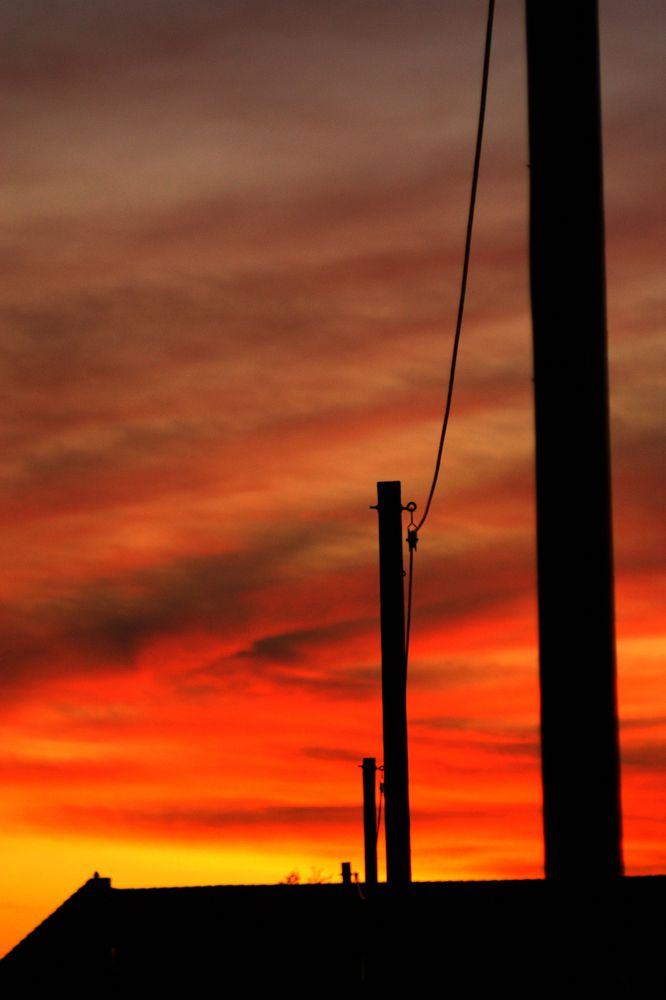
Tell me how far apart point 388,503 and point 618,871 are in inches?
519

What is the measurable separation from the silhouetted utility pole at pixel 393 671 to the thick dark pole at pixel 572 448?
1159 cm

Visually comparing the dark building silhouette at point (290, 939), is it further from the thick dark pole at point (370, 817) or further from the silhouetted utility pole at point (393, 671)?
the thick dark pole at point (370, 817)

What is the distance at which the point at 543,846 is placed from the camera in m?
6.51

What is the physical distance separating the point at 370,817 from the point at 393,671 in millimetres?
13646

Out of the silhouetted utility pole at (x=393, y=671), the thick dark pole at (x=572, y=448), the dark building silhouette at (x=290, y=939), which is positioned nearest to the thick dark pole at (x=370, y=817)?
the silhouetted utility pole at (x=393, y=671)

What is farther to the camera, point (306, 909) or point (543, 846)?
point (306, 909)

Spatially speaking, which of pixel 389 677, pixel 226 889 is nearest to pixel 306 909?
pixel 226 889

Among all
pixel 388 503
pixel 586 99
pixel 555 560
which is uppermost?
pixel 388 503

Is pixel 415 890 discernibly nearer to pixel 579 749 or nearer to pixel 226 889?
pixel 226 889

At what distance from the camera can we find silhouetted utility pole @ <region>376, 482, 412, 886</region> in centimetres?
1842

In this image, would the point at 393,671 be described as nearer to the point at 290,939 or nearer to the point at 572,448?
the point at 290,939

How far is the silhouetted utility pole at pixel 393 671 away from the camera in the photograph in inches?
725

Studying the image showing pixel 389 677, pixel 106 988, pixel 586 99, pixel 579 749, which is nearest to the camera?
pixel 579 749

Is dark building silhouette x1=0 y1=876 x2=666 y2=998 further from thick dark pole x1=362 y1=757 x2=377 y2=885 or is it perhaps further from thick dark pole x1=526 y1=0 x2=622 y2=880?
thick dark pole x1=362 y1=757 x2=377 y2=885
